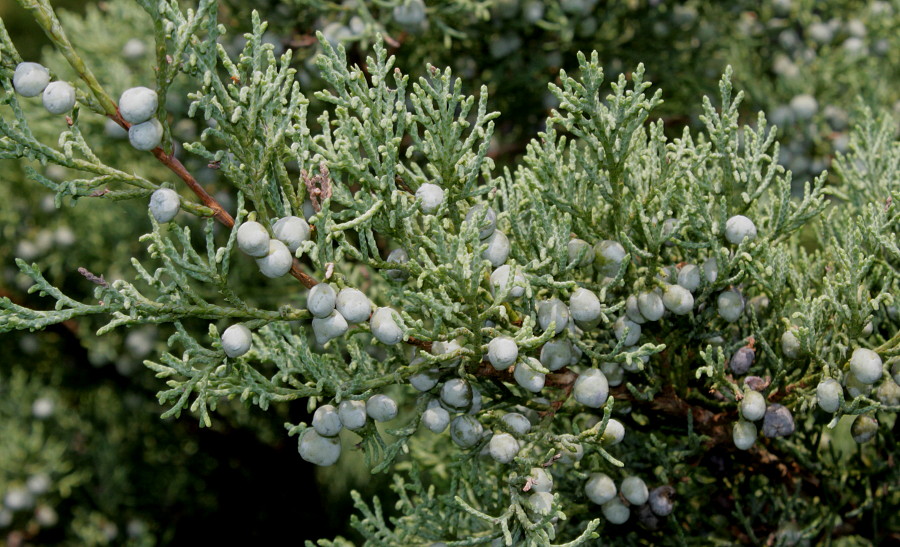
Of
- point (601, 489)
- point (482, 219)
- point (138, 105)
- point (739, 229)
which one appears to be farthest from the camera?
point (601, 489)

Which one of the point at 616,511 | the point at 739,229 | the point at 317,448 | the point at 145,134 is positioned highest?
the point at 145,134

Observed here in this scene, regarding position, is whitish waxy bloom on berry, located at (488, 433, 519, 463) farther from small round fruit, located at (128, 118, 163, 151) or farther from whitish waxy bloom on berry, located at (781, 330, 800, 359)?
small round fruit, located at (128, 118, 163, 151)

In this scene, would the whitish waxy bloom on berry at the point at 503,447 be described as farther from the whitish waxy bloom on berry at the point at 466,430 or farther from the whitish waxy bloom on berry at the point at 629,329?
the whitish waxy bloom on berry at the point at 629,329

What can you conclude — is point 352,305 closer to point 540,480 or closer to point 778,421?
point 540,480

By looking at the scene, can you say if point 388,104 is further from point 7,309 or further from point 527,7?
point 527,7

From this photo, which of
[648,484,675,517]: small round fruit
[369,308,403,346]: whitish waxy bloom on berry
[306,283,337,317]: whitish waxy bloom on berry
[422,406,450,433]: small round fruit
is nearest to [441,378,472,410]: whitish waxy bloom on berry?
[422,406,450,433]: small round fruit

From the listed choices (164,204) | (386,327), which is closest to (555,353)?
(386,327)

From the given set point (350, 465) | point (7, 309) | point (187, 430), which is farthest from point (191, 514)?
point (7, 309)
